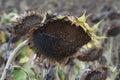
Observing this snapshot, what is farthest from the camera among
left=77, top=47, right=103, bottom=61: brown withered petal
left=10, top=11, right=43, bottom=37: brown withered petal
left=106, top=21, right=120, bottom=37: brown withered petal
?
left=106, top=21, right=120, bottom=37: brown withered petal

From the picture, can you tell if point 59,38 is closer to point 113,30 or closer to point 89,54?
point 89,54

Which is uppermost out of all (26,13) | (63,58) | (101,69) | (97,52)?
(97,52)

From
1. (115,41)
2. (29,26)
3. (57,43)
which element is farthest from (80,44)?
(115,41)

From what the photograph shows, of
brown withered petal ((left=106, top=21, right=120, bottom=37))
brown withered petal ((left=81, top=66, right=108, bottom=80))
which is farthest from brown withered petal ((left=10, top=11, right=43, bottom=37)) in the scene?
brown withered petal ((left=106, top=21, right=120, bottom=37))

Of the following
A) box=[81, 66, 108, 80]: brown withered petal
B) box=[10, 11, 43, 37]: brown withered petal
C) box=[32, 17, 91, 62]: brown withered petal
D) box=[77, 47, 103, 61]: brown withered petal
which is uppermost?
box=[77, 47, 103, 61]: brown withered petal

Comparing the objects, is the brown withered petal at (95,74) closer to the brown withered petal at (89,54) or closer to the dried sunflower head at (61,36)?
the dried sunflower head at (61,36)

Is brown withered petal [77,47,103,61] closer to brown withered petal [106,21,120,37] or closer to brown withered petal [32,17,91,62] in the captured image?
brown withered petal [106,21,120,37]

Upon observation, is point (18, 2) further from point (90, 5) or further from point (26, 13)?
point (26, 13)
